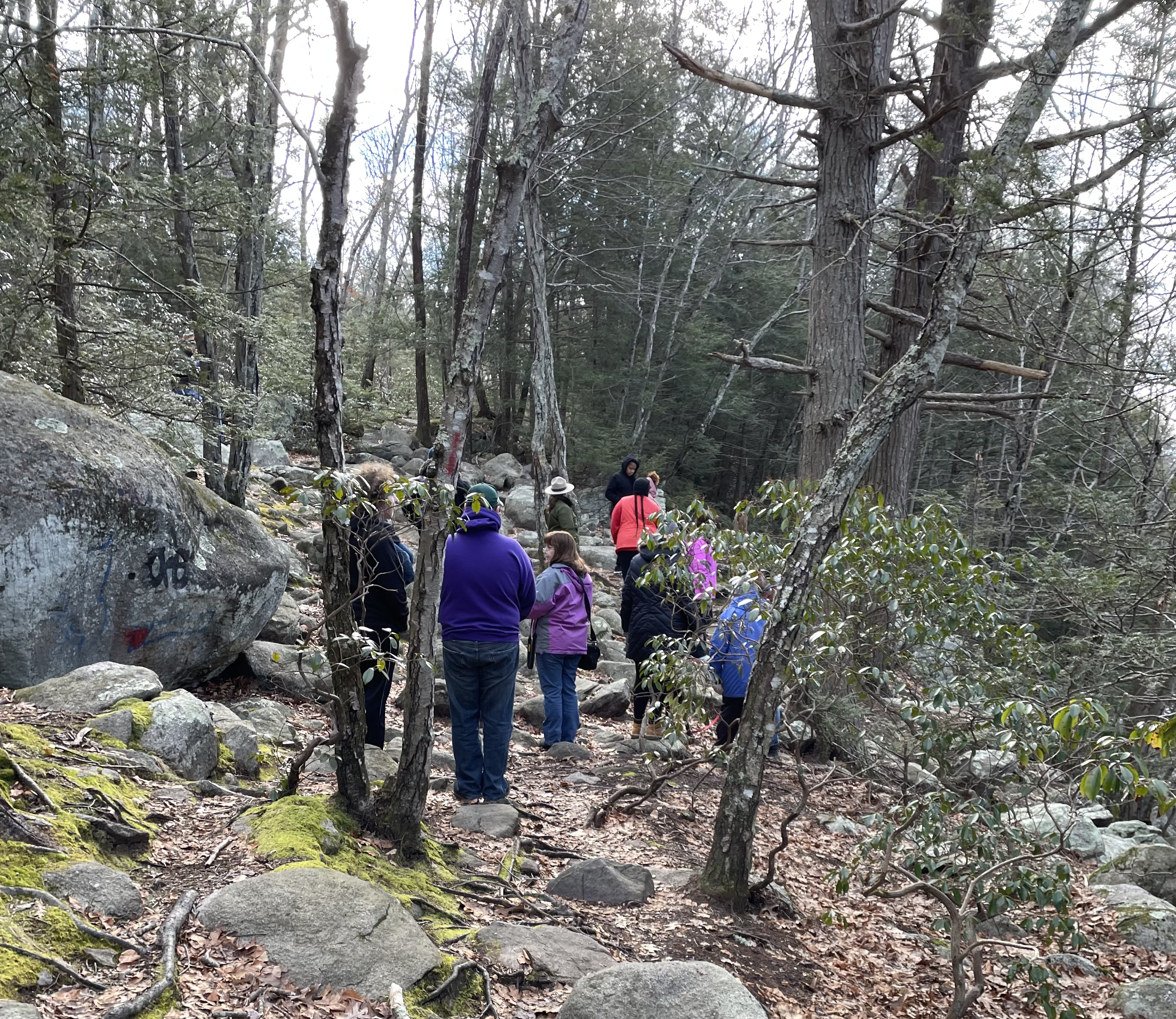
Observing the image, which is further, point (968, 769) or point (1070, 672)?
point (1070, 672)

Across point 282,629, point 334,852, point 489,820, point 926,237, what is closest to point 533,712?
point 282,629

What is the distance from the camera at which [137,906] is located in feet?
11.0

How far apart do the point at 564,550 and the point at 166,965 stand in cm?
469

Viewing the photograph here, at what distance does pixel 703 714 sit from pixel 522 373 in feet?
52.9

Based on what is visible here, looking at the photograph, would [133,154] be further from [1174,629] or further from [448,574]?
[1174,629]

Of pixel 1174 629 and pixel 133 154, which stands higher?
pixel 133 154

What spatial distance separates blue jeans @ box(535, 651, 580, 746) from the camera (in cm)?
746

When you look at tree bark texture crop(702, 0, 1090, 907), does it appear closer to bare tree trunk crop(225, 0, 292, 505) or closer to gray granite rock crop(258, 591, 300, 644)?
gray granite rock crop(258, 591, 300, 644)

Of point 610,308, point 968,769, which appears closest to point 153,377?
→ point 968,769

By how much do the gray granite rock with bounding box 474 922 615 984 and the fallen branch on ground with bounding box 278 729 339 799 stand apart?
47.9 inches

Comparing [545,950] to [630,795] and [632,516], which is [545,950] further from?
[632,516]

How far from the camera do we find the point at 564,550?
7.28m

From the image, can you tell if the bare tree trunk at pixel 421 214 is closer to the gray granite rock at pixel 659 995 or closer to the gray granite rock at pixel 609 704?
the gray granite rock at pixel 609 704

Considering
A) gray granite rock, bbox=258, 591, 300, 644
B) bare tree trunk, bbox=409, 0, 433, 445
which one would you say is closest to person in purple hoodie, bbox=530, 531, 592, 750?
gray granite rock, bbox=258, 591, 300, 644
